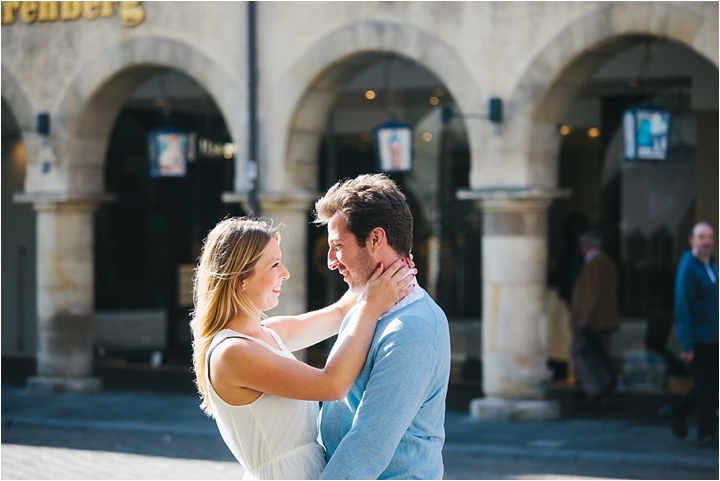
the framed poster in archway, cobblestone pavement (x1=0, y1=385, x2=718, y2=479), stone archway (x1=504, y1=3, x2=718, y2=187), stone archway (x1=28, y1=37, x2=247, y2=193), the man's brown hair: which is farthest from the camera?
stone archway (x1=28, y1=37, x2=247, y2=193)

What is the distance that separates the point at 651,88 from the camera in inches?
566

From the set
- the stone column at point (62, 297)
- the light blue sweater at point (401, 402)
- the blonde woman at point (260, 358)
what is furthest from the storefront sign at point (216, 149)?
the light blue sweater at point (401, 402)

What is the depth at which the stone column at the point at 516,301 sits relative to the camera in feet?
38.2

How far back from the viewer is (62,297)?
14.6m

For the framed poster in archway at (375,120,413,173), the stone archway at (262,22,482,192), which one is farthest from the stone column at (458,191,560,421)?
the framed poster in archway at (375,120,413,173)

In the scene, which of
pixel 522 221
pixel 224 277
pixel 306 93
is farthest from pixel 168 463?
pixel 224 277

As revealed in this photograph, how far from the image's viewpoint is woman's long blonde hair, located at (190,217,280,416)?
3.07 metres

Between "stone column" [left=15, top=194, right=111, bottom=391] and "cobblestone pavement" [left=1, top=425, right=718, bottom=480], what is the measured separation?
319cm

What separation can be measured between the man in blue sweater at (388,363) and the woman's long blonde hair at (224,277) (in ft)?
0.83

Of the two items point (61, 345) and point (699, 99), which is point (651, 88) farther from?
point (61, 345)

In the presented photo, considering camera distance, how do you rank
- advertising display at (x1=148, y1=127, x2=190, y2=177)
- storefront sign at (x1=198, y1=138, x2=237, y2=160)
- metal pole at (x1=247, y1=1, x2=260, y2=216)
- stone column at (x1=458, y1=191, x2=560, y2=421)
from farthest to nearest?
storefront sign at (x1=198, y1=138, x2=237, y2=160) → advertising display at (x1=148, y1=127, x2=190, y2=177) → metal pole at (x1=247, y1=1, x2=260, y2=216) → stone column at (x1=458, y1=191, x2=560, y2=421)

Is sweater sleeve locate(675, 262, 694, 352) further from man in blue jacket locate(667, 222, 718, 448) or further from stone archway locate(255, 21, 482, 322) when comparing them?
stone archway locate(255, 21, 482, 322)

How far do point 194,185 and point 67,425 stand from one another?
689cm

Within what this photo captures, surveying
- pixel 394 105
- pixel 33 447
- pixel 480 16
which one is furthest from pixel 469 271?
pixel 33 447
